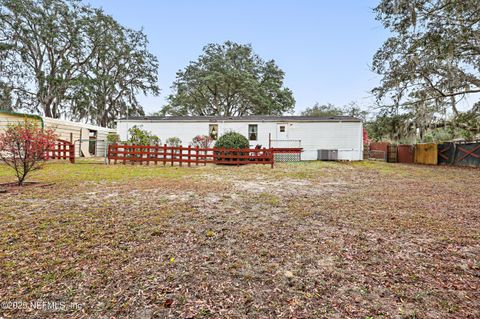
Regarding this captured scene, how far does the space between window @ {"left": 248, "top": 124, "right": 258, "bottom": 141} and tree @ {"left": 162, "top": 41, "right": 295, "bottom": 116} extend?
31.7 feet

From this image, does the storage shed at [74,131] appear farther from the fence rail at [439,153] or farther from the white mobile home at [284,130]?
the fence rail at [439,153]

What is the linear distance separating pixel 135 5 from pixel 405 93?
15808 mm

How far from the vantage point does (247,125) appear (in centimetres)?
1602

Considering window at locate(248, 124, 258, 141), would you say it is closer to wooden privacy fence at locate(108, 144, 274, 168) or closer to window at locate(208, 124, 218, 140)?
window at locate(208, 124, 218, 140)

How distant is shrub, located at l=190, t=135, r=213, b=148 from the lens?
1491cm

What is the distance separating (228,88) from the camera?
83.9ft

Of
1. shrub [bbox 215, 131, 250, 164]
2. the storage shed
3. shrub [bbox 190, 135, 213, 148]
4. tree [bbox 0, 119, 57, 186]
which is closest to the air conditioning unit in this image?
shrub [bbox 215, 131, 250, 164]

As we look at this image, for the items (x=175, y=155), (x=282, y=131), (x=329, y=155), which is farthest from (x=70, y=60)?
(x=329, y=155)

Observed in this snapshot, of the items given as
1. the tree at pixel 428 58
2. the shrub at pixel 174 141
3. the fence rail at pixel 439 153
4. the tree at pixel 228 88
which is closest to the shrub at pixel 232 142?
the shrub at pixel 174 141

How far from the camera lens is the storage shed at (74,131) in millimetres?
11469

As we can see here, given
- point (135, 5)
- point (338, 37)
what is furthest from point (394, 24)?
point (135, 5)

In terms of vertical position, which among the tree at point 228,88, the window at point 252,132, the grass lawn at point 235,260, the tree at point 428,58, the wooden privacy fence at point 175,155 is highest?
the tree at point 228,88

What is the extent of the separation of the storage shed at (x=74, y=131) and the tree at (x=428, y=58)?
1451 centimetres

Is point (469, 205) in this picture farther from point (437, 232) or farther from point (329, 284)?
point (329, 284)
